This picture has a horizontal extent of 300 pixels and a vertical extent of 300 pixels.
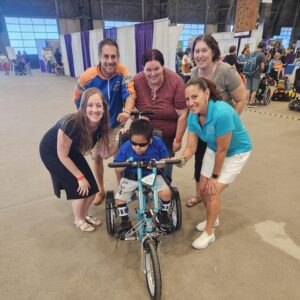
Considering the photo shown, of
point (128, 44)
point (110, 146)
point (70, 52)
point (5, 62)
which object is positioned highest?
point (128, 44)

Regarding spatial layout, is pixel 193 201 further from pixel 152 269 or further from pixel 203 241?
pixel 152 269

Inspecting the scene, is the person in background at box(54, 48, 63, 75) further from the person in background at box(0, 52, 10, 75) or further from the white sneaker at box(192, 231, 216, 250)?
the white sneaker at box(192, 231, 216, 250)

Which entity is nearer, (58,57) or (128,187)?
(128,187)

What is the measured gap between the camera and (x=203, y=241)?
1.84 meters

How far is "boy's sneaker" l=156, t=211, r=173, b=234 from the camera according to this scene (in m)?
1.73

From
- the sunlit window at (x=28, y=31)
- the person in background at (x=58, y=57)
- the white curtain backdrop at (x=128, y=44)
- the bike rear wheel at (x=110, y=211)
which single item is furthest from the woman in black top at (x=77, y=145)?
the sunlit window at (x=28, y=31)

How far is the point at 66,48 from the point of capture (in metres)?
12.6

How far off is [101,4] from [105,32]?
24.9 feet

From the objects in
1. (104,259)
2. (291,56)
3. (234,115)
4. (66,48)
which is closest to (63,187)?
(104,259)

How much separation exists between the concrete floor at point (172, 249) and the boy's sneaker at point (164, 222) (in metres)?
0.20

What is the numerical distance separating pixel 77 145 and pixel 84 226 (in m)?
0.72

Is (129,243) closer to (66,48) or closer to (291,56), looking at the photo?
(66,48)

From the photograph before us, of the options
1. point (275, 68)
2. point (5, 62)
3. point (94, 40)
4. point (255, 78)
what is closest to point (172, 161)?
point (255, 78)

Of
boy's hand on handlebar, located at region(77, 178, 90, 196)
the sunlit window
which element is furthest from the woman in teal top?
the sunlit window
